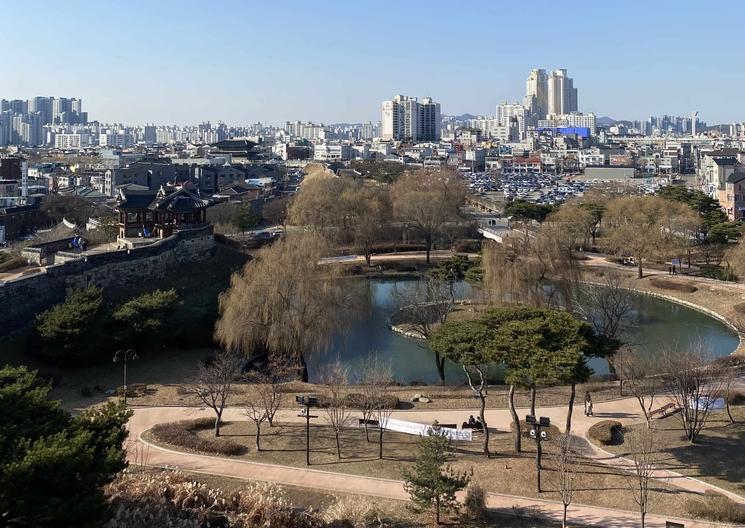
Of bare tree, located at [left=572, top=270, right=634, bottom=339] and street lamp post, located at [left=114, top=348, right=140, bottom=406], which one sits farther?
bare tree, located at [left=572, top=270, right=634, bottom=339]

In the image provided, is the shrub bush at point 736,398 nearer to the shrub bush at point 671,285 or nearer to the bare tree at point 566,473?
the bare tree at point 566,473

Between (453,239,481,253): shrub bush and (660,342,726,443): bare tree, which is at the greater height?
(453,239,481,253): shrub bush

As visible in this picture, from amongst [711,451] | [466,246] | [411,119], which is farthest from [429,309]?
[411,119]

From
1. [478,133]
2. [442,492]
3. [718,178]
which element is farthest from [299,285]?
[478,133]

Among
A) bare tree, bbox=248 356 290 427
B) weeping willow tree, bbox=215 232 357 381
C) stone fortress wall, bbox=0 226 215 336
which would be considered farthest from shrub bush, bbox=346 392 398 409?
stone fortress wall, bbox=0 226 215 336

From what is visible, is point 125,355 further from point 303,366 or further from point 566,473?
point 566,473

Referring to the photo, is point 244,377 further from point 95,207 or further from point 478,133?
point 478,133

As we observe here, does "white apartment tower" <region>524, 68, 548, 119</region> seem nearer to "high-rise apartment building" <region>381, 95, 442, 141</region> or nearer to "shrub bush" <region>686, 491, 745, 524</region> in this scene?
"high-rise apartment building" <region>381, 95, 442, 141</region>
